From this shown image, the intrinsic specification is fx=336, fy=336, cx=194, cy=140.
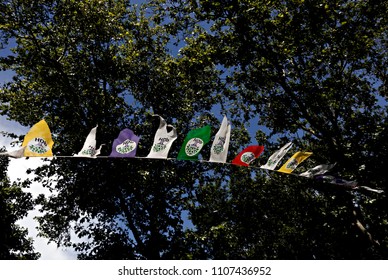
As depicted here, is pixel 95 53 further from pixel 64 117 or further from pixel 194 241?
pixel 194 241

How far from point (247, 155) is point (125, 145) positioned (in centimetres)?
332

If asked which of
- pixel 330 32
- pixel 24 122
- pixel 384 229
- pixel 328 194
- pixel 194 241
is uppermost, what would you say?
pixel 330 32

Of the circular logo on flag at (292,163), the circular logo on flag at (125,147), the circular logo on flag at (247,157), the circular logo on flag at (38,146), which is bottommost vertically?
the circular logo on flag at (38,146)

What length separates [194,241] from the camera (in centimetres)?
1447

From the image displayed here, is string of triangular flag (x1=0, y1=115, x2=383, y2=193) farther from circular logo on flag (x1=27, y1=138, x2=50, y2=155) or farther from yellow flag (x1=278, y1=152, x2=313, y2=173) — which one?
yellow flag (x1=278, y1=152, x2=313, y2=173)

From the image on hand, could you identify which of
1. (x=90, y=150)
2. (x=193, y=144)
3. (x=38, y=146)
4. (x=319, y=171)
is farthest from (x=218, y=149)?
(x=38, y=146)

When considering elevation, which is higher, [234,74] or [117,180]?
[234,74]

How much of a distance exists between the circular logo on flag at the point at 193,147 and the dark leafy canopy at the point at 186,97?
225 inches

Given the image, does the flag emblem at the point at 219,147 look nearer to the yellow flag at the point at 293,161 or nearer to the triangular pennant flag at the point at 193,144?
the triangular pennant flag at the point at 193,144

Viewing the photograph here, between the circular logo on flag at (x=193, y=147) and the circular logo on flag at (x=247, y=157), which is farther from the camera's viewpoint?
the circular logo on flag at (x=247, y=157)

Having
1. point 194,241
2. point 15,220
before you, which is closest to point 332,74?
point 194,241

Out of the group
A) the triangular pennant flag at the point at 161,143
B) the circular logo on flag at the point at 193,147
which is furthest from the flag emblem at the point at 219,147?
the triangular pennant flag at the point at 161,143

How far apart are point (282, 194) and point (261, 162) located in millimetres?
3268

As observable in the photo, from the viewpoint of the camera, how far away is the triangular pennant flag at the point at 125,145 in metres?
8.80
